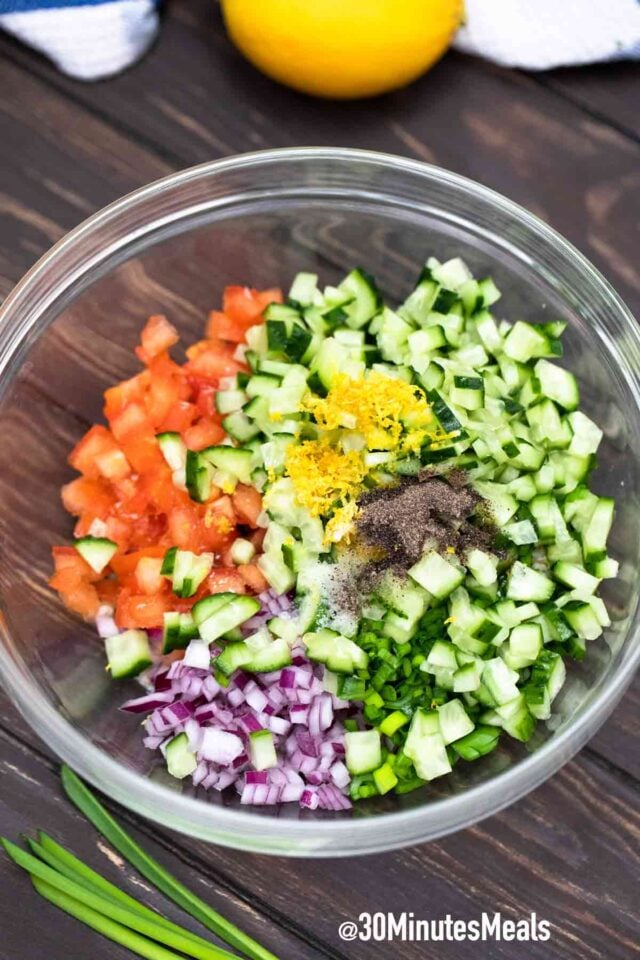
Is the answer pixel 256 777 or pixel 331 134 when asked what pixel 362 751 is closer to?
pixel 256 777

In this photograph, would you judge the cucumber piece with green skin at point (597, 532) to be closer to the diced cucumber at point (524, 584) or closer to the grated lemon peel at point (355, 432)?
the diced cucumber at point (524, 584)

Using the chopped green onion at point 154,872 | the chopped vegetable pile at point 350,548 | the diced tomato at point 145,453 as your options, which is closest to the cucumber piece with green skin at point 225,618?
the chopped vegetable pile at point 350,548

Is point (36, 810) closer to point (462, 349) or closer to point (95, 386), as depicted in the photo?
point (95, 386)

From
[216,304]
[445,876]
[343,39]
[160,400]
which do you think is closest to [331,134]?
[343,39]

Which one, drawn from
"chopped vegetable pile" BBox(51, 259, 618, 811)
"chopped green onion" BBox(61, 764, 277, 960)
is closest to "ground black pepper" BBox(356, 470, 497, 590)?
"chopped vegetable pile" BBox(51, 259, 618, 811)

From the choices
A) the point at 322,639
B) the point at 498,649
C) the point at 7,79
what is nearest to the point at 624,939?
the point at 498,649

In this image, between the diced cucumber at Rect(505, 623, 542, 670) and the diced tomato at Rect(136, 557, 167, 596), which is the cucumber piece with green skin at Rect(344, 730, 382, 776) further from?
the diced tomato at Rect(136, 557, 167, 596)
